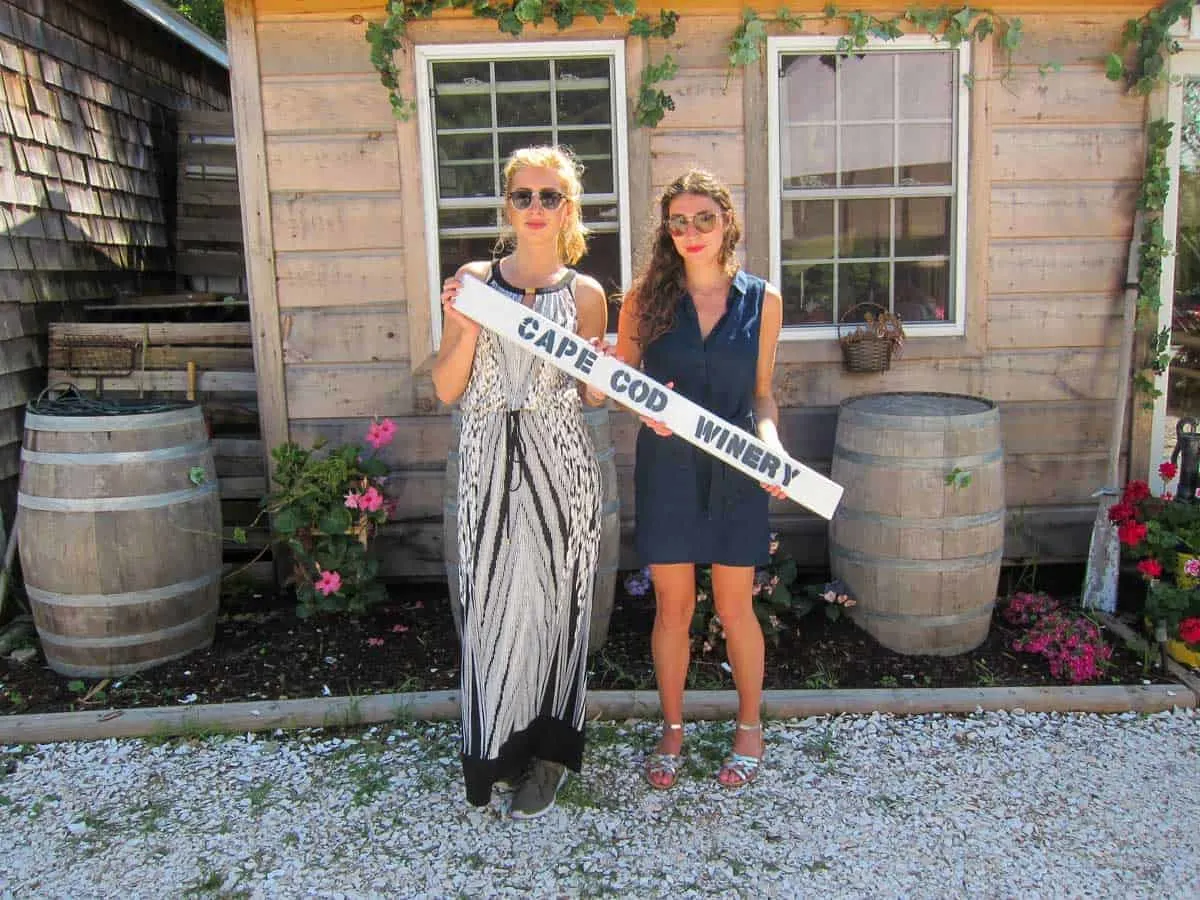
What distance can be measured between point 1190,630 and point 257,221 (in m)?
3.80

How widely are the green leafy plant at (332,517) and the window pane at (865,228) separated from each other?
6.76 feet

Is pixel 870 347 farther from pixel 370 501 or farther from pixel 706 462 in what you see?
pixel 370 501

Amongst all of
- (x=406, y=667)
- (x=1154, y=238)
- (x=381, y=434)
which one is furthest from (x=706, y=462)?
(x=1154, y=238)

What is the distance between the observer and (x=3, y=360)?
161 inches

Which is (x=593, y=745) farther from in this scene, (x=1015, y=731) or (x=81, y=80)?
(x=81, y=80)

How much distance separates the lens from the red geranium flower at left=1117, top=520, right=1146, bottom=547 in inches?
141

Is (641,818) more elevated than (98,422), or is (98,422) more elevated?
(98,422)

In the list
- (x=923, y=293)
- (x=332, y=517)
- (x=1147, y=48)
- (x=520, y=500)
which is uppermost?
(x=1147, y=48)

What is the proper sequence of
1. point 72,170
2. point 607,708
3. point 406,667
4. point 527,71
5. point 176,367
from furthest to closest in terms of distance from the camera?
1. point 72,170
2. point 176,367
3. point 527,71
4. point 406,667
5. point 607,708

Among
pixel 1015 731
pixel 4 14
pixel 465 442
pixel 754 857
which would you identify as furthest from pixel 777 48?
pixel 4 14

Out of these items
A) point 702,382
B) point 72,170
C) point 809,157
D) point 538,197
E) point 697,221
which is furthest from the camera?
point 72,170

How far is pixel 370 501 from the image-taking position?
373 centimetres

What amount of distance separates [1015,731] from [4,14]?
16.0ft

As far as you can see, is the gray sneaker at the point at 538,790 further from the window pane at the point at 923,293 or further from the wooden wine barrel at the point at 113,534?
the window pane at the point at 923,293
